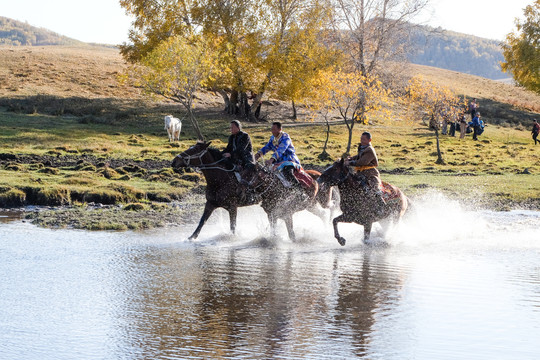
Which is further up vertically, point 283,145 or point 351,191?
point 283,145

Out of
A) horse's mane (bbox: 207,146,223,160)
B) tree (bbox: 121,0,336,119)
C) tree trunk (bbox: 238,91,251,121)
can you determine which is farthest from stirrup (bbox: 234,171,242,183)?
tree trunk (bbox: 238,91,251,121)

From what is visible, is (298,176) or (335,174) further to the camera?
(298,176)

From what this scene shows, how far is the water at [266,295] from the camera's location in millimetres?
7654

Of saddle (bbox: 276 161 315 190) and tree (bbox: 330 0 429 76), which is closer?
saddle (bbox: 276 161 315 190)

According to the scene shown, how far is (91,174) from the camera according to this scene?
2481 centimetres

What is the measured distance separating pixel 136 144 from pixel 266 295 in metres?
29.0

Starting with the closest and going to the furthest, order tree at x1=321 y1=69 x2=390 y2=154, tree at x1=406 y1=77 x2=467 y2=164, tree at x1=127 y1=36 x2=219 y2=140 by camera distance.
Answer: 1. tree at x1=321 y1=69 x2=390 y2=154
2. tree at x1=406 y1=77 x2=467 y2=164
3. tree at x1=127 y1=36 x2=219 y2=140

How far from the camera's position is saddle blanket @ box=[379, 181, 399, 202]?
571 inches

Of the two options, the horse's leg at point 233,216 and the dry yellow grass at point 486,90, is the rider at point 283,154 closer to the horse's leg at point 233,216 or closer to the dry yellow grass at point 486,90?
the horse's leg at point 233,216

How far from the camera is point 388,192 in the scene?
14570mm

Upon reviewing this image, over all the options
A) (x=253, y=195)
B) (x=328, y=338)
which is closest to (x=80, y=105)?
(x=253, y=195)

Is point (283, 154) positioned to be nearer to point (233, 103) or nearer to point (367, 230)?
point (367, 230)

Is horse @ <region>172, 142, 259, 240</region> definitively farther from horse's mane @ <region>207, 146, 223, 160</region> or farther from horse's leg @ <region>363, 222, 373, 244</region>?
horse's leg @ <region>363, 222, 373, 244</region>

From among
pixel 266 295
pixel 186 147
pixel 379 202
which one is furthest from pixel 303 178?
pixel 186 147
